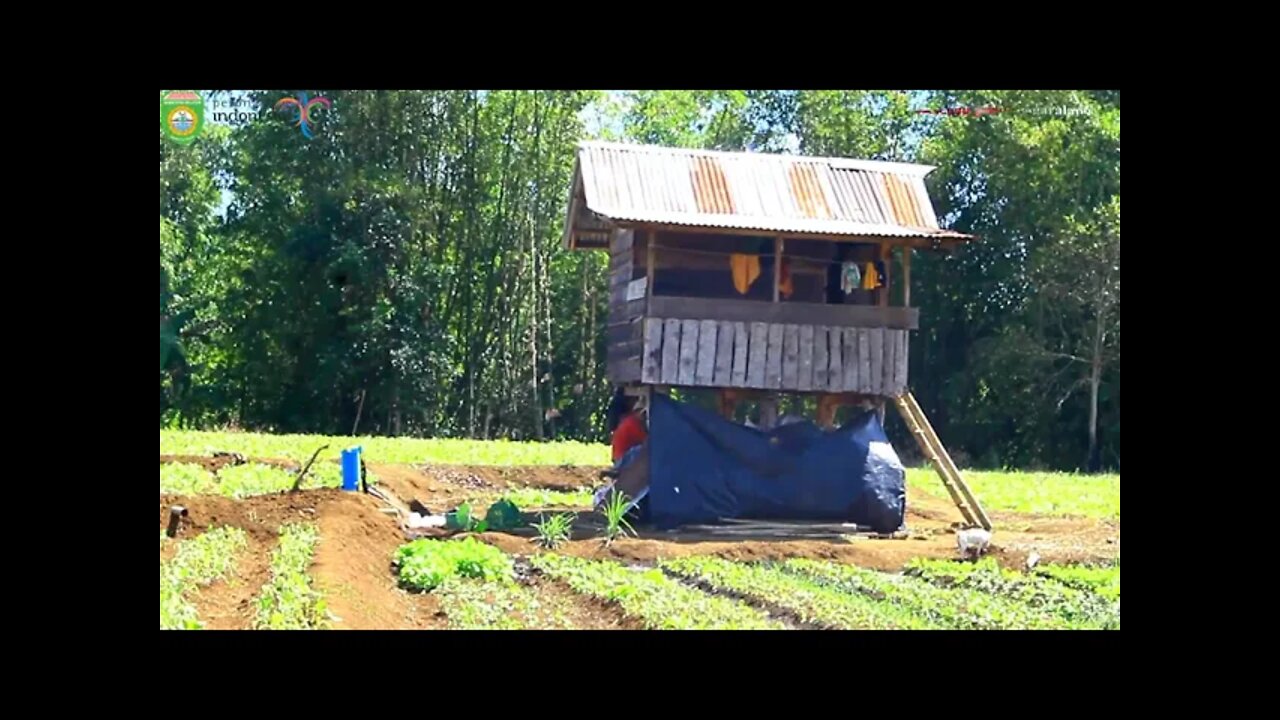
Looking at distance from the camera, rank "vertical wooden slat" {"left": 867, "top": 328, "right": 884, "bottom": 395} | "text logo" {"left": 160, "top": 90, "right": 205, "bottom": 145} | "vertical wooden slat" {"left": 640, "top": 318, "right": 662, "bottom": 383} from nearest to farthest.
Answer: "text logo" {"left": 160, "top": 90, "right": 205, "bottom": 145} < "vertical wooden slat" {"left": 640, "top": 318, "right": 662, "bottom": 383} < "vertical wooden slat" {"left": 867, "top": 328, "right": 884, "bottom": 395}

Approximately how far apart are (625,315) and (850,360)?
3229mm

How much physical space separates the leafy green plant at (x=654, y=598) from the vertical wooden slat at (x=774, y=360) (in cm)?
508

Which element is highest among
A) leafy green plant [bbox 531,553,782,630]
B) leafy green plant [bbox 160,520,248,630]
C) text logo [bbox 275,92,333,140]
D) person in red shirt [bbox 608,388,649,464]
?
text logo [bbox 275,92,333,140]

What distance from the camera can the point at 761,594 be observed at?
483 inches

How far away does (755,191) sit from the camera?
19125 millimetres

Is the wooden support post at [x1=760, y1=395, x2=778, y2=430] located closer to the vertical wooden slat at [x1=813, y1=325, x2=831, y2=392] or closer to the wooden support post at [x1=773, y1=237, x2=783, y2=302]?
the vertical wooden slat at [x1=813, y1=325, x2=831, y2=392]

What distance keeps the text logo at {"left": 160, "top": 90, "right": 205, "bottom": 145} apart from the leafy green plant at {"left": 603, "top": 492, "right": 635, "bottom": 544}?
20.6 ft

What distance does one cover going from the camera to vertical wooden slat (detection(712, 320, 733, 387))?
18484mm

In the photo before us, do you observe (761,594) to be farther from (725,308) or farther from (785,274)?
(785,274)

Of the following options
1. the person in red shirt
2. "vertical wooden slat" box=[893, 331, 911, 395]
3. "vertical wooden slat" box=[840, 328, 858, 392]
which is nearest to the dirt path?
the person in red shirt

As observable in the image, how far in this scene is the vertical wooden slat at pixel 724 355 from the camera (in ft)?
60.6

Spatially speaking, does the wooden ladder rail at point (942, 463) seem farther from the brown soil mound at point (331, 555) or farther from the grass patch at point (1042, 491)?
the brown soil mound at point (331, 555)

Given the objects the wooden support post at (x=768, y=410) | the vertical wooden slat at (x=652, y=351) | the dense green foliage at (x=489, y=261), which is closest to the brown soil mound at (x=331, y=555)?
the vertical wooden slat at (x=652, y=351)

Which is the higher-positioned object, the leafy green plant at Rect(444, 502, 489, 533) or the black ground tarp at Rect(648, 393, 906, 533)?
the black ground tarp at Rect(648, 393, 906, 533)
